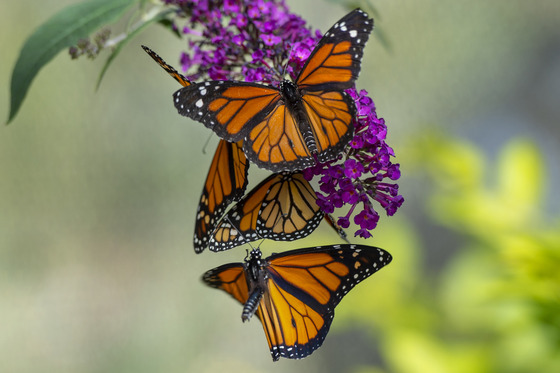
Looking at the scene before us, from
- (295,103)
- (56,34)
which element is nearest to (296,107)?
(295,103)

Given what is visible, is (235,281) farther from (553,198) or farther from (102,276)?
(102,276)

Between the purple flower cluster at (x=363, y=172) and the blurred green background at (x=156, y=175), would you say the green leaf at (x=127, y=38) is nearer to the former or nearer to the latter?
the purple flower cluster at (x=363, y=172)

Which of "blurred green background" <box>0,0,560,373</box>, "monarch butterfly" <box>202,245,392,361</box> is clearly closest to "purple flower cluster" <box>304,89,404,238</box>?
"monarch butterfly" <box>202,245,392,361</box>

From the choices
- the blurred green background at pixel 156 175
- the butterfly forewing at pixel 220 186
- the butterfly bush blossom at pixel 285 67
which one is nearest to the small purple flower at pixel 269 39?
the butterfly bush blossom at pixel 285 67

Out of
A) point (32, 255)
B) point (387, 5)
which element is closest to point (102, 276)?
point (32, 255)

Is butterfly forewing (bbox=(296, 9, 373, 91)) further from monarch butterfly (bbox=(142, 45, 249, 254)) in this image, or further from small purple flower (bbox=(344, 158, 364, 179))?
monarch butterfly (bbox=(142, 45, 249, 254))

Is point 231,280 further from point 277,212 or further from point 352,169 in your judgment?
point 352,169
